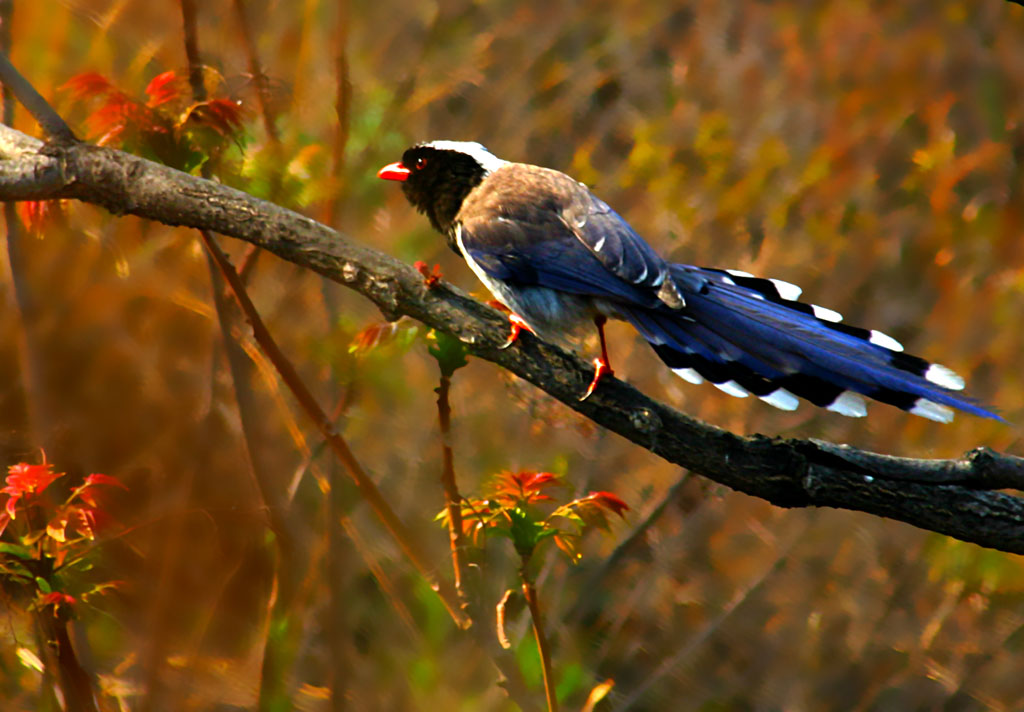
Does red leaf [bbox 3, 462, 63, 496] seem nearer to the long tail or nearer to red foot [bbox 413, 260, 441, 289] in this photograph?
red foot [bbox 413, 260, 441, 289]

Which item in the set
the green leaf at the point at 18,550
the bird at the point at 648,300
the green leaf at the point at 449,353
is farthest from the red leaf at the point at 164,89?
the green leaf at the point at 18,550

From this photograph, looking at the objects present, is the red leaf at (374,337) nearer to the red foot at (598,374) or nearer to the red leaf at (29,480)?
the red foot at (598,374)

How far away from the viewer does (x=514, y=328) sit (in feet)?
5.75

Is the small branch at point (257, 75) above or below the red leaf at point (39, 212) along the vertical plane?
above

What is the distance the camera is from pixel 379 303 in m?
1.66

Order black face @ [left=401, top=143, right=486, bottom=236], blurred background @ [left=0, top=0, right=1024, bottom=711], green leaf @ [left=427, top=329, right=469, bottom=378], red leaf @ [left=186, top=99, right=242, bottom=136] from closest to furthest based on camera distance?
green leaf @ [left=427, top=329, right=469, bottom=378] < red leaf @ [left=186, top=99, right=242, bottom=136] < black face @ [left=401, top=143, right=486, bottom=236] < blurred background @ [left=0, top=0, right=1024, bottom=711]

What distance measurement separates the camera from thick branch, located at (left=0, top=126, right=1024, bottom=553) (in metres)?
1.51

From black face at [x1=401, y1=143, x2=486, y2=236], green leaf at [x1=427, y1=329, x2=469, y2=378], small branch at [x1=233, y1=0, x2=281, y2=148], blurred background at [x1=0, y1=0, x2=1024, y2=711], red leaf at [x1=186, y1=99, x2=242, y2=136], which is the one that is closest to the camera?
green leaf at [x1=427, y1=329, x2=469, y2=378]

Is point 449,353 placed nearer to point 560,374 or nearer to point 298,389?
point 560,374

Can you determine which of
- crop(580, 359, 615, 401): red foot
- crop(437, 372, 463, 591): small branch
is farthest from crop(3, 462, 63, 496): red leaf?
crop(580, 359, 615, 401): red foot

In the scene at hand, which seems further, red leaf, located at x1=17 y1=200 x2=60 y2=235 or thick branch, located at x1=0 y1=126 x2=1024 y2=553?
red leaf, located at x1=17 y1=200 x2=60 y2=235

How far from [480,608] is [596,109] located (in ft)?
6.87

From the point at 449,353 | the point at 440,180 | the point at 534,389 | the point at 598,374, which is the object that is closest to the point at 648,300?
the point at 598,374

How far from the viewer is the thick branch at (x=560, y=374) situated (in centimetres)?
151
